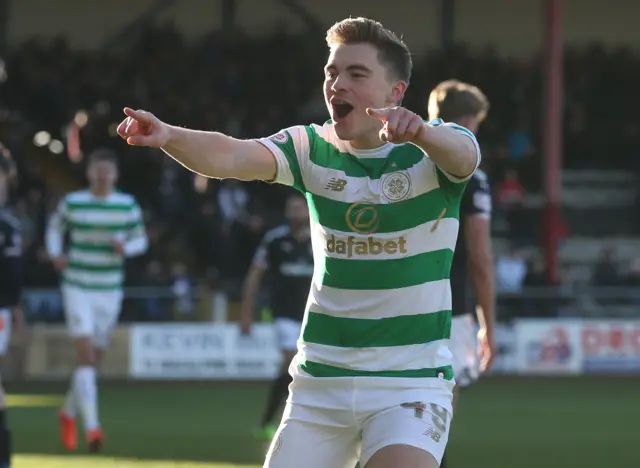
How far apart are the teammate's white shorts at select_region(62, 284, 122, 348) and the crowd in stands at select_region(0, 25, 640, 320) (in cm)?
711

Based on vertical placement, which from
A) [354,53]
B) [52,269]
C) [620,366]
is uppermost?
[354,53]

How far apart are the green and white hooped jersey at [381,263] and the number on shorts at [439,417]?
123 millimetres

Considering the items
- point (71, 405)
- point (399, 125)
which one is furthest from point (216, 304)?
point (399, 125)

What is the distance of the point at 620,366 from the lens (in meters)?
20.2

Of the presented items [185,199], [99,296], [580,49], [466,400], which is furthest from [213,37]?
[99,296]

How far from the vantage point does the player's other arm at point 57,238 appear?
38.8ft

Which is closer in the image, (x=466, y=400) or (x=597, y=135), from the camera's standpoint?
(x=466, y=400)

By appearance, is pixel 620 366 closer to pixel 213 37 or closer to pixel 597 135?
pixel 597 135

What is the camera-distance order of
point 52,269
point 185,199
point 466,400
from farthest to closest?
1. point 185,199
2. point 52,269
3. point 466,400

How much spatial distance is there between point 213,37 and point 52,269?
7.59 meters

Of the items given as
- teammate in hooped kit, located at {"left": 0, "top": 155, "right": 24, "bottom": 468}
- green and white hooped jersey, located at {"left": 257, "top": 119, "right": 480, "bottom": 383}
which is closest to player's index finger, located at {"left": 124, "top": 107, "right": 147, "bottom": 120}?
green and white hooped jersey, located at {"left": 257, "top": 119, "right": 480, "bottom": 383}

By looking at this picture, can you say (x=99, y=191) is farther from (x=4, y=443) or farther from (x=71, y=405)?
(x=4, y=443)

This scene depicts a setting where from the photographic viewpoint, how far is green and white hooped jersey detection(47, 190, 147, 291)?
1198 cm

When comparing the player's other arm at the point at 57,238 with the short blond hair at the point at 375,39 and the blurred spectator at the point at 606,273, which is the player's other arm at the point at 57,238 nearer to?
the short blond hair at the point at 375,39
